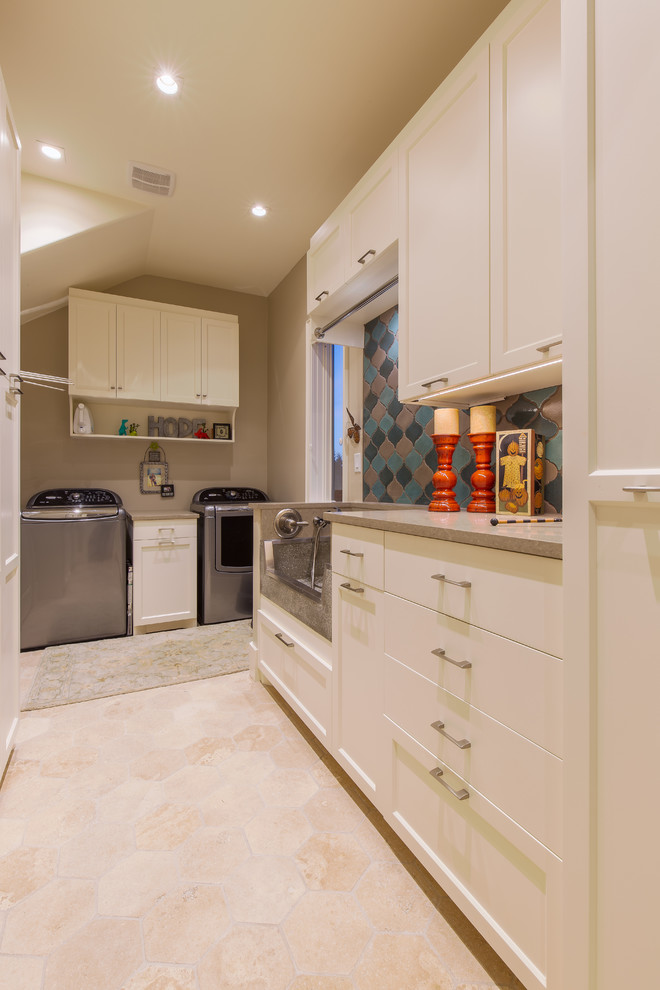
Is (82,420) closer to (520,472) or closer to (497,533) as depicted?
(520,472)

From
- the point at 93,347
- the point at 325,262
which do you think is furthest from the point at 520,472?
the point at 93,347

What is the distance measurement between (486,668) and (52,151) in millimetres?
3184

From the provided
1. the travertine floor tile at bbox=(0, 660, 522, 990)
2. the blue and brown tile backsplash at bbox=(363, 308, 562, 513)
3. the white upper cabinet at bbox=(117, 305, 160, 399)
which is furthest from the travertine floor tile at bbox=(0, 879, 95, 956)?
the white upper cabinet at bbox=(117, 305, 160, 399)

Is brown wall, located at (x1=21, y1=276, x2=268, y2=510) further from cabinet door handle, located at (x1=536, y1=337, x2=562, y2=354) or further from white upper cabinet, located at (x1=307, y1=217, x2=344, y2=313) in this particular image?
cabinet door handle, located at (x1=536, y1=337, x2=562, y2=354)

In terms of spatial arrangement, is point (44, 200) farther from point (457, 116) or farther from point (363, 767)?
point (363, 767)

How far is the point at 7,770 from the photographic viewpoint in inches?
67.2

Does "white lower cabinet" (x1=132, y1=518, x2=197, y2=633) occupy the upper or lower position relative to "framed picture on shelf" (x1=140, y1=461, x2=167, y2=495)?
lower

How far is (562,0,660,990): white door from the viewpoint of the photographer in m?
0.67

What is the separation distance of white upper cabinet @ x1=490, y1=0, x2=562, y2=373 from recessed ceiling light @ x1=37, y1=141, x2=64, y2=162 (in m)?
2.25

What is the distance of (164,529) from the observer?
3361 mm

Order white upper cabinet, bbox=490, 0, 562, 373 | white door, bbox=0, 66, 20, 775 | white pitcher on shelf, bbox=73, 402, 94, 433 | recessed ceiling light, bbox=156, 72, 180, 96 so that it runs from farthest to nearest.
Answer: white pitcher on shelf, bbox=73, 402, 94, 433 → recessed ceiling light, bbox=156, 72, 180, 96 → white door, bbox=0, 66, 20, 775 → white upper cabinet, bbox=490, 0, 562, 373

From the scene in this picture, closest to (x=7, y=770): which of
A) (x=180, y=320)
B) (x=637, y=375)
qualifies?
(x=637, y=375)

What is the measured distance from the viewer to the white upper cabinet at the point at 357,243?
185cm

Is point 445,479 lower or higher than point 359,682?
higher
